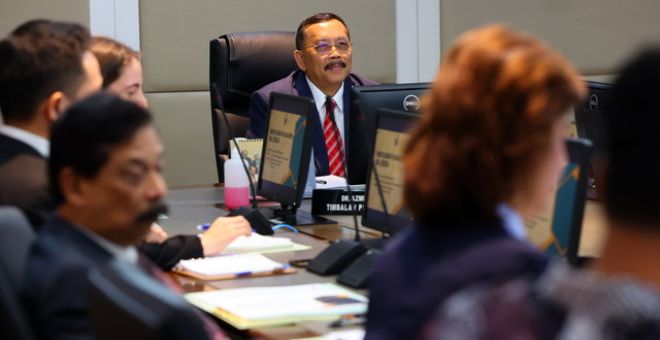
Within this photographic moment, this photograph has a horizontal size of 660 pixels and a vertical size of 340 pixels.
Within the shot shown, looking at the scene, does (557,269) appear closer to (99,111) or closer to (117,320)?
(117,320)

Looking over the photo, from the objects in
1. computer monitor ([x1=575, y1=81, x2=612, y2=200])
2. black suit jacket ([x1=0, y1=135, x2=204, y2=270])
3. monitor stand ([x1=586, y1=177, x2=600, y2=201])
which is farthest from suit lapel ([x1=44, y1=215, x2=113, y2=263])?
monitor stand ([x1=586, y1=177, x2=600, y2=201])

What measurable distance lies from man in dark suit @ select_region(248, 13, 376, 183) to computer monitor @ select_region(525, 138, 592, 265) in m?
1.87

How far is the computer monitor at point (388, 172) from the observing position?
3094mm

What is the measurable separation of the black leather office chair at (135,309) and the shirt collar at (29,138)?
106 centimetres

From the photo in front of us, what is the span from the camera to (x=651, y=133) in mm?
1222

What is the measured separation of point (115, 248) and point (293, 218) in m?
1.89

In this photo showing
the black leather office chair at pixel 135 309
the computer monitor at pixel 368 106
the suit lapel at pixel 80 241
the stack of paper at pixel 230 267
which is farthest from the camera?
the computer monitor at pixel 368 106

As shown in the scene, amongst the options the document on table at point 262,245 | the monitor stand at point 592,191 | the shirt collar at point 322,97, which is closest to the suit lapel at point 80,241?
the document on table at point 262,245

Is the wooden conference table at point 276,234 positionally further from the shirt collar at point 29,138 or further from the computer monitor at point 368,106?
the shirt collar at point 29,138

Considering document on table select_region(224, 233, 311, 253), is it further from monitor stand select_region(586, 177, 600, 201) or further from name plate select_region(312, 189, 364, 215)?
monitor stand select_region(586, 177, 600, 201)

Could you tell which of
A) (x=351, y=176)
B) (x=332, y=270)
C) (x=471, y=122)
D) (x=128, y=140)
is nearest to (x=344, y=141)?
(x=351, y=176)

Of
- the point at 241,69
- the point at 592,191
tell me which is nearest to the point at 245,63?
the point at 241,69

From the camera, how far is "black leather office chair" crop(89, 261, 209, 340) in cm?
138

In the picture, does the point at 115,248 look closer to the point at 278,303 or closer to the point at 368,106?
the point at 278,303
